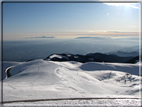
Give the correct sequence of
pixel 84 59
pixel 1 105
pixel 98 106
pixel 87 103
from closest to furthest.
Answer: pixel 1 105, pixel 98 106, pixel 87 103, pixel 84 59

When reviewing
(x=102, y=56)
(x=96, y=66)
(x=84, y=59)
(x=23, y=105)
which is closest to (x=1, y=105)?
(x=23, y=105)

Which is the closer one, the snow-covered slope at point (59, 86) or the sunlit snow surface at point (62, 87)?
the sunlit snow surface at point (62, 87)

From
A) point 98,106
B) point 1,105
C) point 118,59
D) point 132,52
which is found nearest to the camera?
point 1,105

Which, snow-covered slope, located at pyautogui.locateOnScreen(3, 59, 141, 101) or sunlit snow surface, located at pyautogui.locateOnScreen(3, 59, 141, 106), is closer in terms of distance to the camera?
sunlit snow surface, located at pyautogui.locateOnScreen(3, 59, 141, 106)

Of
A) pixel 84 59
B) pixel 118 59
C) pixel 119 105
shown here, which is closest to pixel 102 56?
pixel 118 59

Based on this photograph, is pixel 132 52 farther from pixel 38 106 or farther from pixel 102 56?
pixel 38 106

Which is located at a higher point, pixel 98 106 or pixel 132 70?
pixel 98 106

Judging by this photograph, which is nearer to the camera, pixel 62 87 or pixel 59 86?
pixel 62 87

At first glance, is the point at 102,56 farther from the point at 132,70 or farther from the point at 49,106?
the point at 49,106

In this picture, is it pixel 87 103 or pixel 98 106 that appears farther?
pixel 87 103
